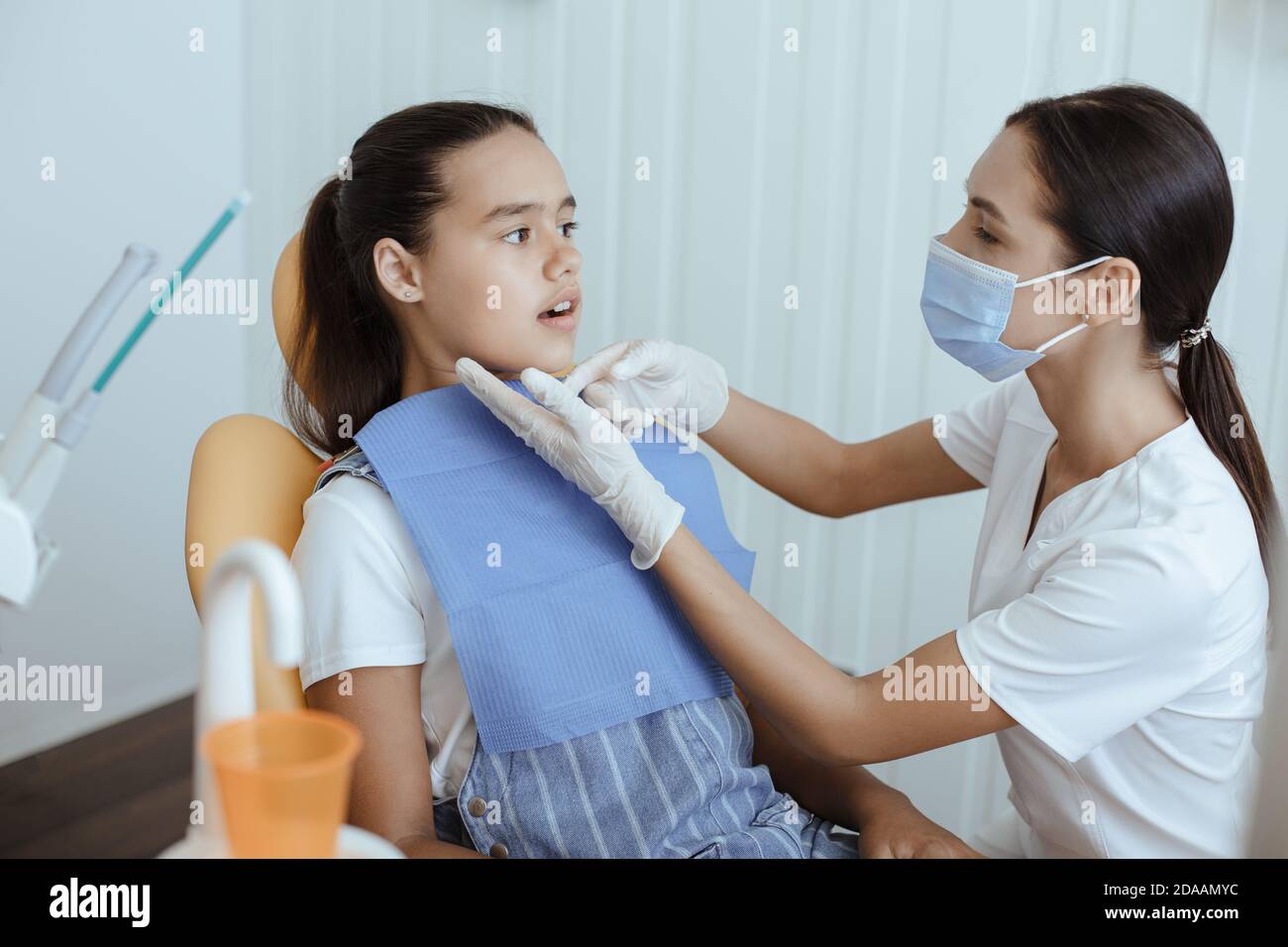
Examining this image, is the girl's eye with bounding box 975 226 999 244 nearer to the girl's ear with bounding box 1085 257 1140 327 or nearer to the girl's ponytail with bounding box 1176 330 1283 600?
the girl's ear with bounding box 1085 257 1140 327

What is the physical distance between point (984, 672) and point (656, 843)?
1.25 feet

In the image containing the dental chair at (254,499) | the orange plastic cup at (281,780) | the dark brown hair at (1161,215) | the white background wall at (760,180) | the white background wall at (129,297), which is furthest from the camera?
the white background wall at (129,297)

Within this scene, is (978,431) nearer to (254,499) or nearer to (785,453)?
(785,453)

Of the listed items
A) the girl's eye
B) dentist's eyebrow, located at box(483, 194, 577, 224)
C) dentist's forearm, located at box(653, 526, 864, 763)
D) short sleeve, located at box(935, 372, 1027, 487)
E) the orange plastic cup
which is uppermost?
dentist's eyebrow, located at box(483, 194, 577, 224)

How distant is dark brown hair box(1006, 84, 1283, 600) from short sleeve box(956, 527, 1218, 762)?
9.0 inches

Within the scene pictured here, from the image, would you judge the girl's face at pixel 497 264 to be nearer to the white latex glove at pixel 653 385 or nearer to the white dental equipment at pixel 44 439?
the white latex glove at pixel 653 385

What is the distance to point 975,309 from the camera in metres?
1.41

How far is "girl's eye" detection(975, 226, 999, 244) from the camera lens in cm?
138

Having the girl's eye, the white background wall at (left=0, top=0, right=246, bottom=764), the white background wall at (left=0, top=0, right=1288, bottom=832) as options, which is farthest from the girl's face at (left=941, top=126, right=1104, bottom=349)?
the white background wall at (left=0, top=0, right=246, bottom=764)

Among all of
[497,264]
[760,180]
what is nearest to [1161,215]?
[497,264]

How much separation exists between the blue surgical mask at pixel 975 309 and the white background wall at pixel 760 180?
769mm

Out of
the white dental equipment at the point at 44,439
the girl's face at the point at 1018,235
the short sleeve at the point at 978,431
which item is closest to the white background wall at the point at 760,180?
the short sleeve at the point at 978,431

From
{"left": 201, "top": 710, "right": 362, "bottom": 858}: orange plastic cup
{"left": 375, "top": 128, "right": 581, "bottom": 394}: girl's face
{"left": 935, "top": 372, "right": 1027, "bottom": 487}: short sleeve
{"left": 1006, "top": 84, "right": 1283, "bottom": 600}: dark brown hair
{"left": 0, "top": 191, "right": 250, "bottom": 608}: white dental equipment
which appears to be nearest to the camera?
{"left": 201, "top": 710, "right": 362, "bottom": 858}: orange plastic cup

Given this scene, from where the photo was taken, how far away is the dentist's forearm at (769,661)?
3.97ft
